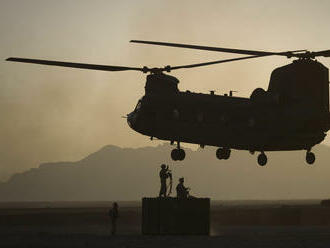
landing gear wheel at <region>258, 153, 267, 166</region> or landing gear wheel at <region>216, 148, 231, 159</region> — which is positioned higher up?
landing gear wheel at <region>216, 148, 231, 159</region>

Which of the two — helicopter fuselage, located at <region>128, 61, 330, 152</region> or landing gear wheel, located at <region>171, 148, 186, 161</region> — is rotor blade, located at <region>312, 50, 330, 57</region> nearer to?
helicopter fuselage, located at <region>128, 61, 330, 152</region>

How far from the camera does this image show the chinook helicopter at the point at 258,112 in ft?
103

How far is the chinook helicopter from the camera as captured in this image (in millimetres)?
31469

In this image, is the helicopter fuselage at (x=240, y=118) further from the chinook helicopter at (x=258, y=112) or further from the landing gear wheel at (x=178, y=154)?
the landing gear wheel at (x=178, y=154)

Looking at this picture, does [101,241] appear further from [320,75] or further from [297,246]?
[320,75]

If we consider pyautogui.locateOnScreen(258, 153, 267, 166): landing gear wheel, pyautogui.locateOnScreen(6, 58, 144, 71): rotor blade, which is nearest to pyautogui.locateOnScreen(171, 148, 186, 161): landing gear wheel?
pyautogui.locateOnScreen(258, 153, 267, 166): landing gear wheel

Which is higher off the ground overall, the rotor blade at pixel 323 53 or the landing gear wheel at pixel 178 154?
the rotor blade at pixel 323 53

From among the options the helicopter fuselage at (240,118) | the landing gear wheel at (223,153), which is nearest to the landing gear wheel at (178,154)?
the helicopter fuselage at (240,118)

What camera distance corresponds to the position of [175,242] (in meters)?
28.1

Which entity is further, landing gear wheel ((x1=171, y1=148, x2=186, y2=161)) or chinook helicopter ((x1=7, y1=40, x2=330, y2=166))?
landing gear wheel ((x1=171, y1=148, x2=186, y2=161))

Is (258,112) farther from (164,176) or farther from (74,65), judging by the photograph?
(74,65)

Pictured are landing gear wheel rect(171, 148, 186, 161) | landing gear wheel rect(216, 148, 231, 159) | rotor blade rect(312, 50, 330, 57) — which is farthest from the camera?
landing gear wheel rect(216, 148, 231, 159)

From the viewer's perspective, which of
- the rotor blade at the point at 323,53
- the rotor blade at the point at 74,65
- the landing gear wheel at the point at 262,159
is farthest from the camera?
the landing gear wheel at the point at 262,159

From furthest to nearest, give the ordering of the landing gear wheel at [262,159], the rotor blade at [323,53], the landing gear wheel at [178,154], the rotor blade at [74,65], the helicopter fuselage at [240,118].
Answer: the landing gear wheel at [178,154], the landing gear wheel at [262,159], the helicopter fuselage at [240,118], the rotor blade at [74,65], the rotor blade at [323,53]
